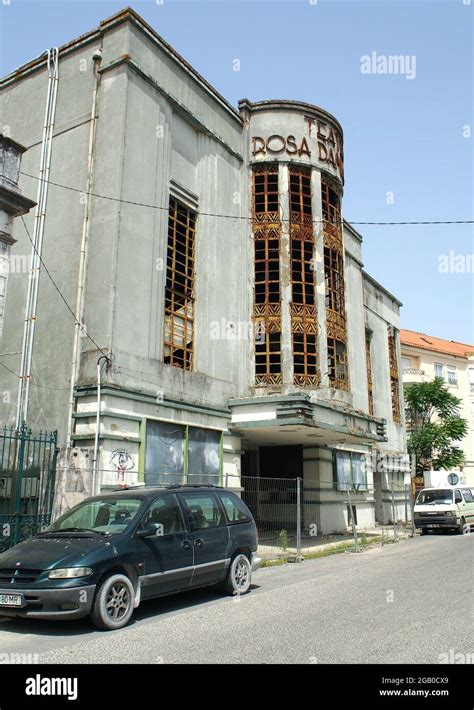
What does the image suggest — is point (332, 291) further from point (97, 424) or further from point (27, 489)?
point (27, 489)

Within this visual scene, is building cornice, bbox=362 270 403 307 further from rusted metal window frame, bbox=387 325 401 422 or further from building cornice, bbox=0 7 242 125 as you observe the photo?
building cornice, bbox=0 7 242 125

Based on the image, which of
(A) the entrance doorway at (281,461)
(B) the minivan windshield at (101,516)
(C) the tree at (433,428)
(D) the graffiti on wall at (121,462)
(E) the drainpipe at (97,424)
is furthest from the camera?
(C) the tree at (433,428)

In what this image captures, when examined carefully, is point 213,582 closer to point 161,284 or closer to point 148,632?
point 148,632

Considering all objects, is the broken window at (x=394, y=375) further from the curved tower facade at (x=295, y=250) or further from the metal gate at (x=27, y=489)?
the metal gate at (x=27, y=489)

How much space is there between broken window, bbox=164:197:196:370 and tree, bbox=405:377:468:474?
27488 mm

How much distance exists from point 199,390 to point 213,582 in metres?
8.74

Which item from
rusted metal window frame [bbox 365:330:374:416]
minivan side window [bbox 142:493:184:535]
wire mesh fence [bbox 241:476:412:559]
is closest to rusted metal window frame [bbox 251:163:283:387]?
wire mesh fence [bbox 241:476:412:559]

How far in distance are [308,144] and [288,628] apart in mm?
18528

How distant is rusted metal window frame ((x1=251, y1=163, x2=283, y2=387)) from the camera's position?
2002cm

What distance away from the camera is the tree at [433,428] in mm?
42438

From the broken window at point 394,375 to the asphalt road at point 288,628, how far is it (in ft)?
72.3

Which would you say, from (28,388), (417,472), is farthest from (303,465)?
(417,472)

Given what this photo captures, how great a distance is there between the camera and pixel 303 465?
22.9 metres

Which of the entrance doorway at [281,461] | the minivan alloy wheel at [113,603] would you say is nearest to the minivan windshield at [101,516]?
the minivan alloy wheel at [113,603]
